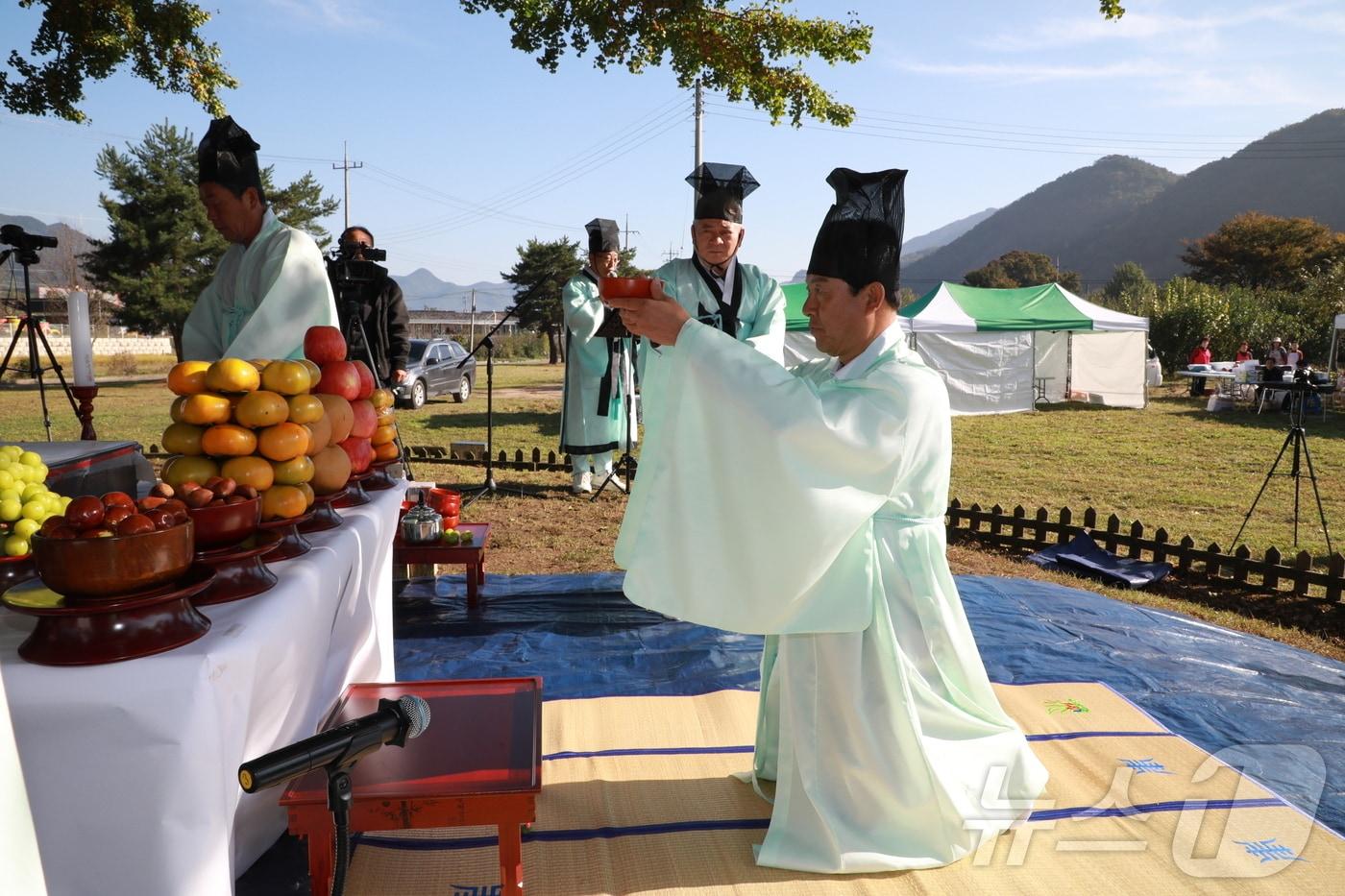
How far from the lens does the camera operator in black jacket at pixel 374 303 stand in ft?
19.7

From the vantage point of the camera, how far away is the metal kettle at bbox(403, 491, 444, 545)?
15.2ft

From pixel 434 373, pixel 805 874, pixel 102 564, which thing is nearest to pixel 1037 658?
pixel 805 874

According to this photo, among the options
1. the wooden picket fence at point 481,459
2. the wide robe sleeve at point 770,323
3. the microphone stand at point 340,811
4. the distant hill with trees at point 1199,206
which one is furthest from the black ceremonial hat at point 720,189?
the distant hill with trees at point 1199,206

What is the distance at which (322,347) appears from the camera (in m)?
2.66

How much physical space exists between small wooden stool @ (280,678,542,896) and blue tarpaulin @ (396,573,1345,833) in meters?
1.44

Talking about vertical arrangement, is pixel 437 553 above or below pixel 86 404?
below

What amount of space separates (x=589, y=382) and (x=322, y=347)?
553 centimetres

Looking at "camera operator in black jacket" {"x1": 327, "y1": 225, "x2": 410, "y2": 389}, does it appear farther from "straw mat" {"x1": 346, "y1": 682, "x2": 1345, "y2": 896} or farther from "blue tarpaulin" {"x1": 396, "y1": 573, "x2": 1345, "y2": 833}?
"straw mat" {"x1": 346, "y1": 682, "x2": 1345, "y2": 896}

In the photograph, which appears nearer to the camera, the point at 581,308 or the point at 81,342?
the point at 81,342

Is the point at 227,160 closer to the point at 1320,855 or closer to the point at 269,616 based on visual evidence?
the point at 269,616

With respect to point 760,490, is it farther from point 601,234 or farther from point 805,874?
point 601,234

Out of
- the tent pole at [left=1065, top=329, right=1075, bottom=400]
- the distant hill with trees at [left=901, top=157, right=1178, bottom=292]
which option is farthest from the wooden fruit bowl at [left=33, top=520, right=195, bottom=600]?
the distant hill with trees at [left=901, top=157, right=1178, bottom=292]

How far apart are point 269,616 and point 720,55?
7300 mm

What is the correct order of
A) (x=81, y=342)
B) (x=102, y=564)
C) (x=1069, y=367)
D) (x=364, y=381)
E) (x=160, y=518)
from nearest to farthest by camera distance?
(x=102, y=564)
(x=160, y=518)
(x=364, y=381)
(x=81, y=342)
(x=1069, y=367)
